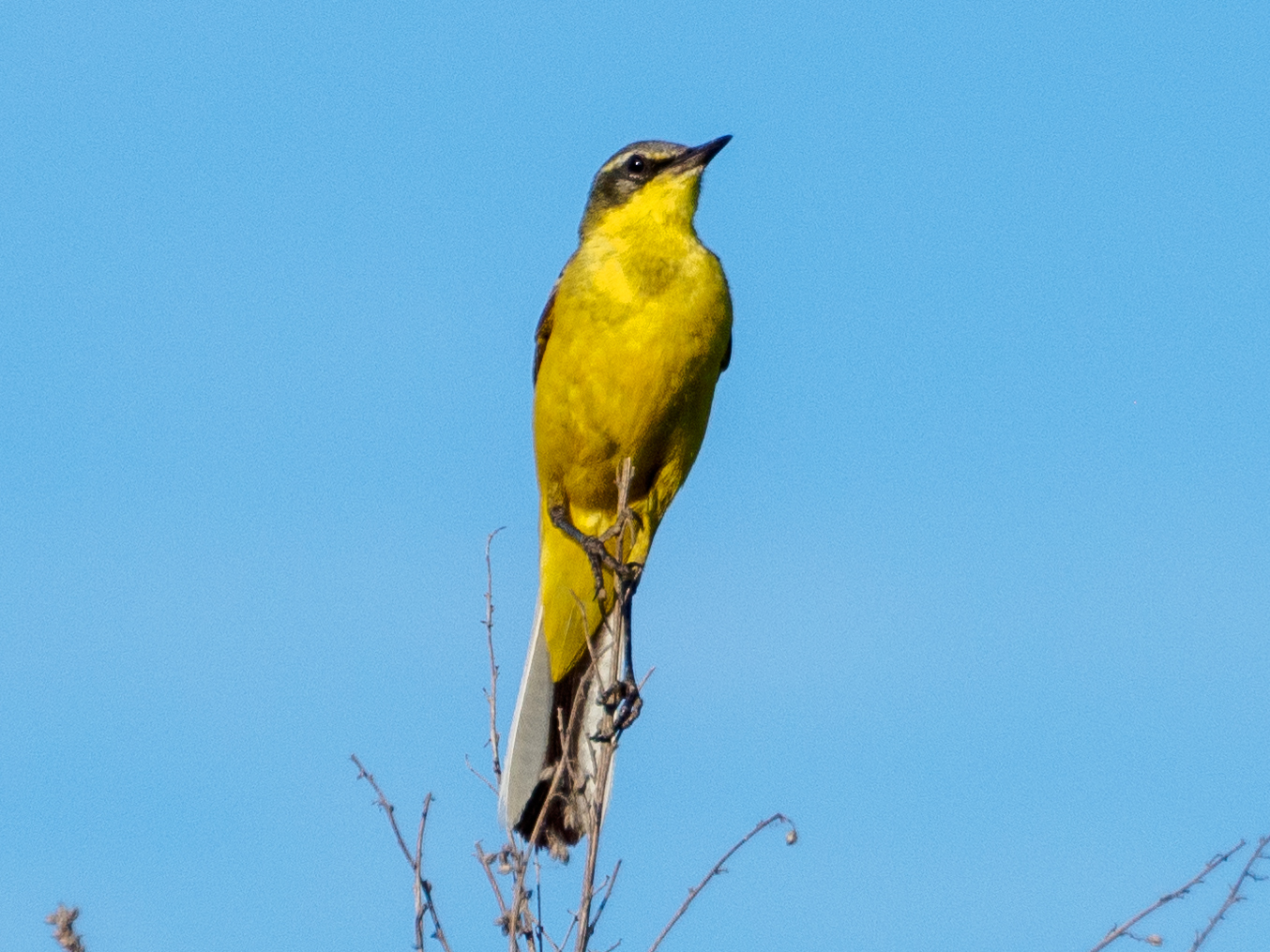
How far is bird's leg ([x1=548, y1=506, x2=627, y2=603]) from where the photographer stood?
7139mm

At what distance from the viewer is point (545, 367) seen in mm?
7875

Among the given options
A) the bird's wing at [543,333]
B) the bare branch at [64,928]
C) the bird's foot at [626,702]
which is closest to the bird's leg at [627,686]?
the bird's foot at [626,702]

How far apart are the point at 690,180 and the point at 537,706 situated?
8.64 ft

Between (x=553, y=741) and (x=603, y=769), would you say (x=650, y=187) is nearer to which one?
(x=553, y=741)

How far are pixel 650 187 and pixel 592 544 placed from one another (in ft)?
5.92

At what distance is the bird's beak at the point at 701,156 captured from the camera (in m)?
8.17

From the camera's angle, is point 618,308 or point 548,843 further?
point 618,308

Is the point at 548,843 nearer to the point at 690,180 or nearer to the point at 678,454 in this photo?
the point at 678,454

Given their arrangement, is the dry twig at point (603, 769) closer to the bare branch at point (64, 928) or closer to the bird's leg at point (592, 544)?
the bird's leg at point (592, 544)

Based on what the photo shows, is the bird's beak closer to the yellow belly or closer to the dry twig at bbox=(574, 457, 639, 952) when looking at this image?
the yellow belly

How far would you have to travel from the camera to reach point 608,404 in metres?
7.50

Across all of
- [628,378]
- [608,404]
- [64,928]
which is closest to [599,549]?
[608,404]

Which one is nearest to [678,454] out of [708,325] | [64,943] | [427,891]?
[708,325]

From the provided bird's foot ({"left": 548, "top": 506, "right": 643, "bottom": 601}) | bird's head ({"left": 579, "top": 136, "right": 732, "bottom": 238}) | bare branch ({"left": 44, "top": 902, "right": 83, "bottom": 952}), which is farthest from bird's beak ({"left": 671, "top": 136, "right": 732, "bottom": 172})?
bare branch ({"left": 44, "top": 902, "right": 83, "bottom": 952})
